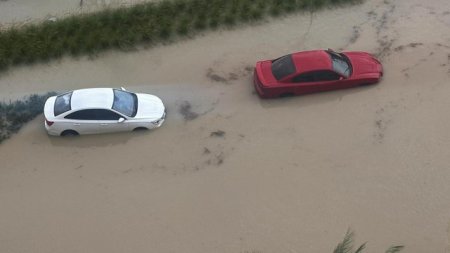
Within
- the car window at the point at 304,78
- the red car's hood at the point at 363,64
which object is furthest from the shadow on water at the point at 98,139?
the red car's hood at the point at 363,64

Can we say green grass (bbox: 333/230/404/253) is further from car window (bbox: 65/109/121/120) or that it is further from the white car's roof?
the white car's roof

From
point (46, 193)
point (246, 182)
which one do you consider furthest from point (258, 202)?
point (46, 193)

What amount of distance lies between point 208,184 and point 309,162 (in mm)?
2874

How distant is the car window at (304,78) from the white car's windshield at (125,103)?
4784mm

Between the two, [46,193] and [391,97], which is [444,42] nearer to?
[391,97]

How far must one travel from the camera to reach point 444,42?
738 inches

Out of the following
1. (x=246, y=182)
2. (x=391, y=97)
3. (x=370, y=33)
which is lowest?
(x=246, y=182)

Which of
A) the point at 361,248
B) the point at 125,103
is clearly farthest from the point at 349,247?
the point at 125,103

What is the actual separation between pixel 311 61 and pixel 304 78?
0.56m

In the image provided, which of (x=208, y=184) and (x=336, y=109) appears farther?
(x=336, y=109)

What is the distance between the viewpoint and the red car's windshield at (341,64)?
16.9 metres

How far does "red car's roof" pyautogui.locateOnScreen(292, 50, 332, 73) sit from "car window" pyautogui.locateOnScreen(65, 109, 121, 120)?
551cm

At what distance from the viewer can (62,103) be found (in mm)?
15922

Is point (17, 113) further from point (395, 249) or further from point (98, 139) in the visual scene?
point (395, 249)
